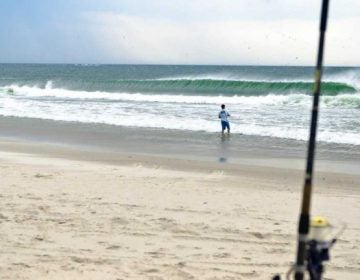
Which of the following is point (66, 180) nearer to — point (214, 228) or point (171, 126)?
point (214, 228)

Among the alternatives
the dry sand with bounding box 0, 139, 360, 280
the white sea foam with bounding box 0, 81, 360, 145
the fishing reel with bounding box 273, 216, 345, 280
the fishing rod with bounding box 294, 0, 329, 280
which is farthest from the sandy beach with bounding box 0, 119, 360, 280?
the white sea foam with bounding box 0, 81, 360, 145

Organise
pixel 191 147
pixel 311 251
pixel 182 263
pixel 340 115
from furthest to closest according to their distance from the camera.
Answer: pixel 340 115 < pixel 191 147 < pixel 182 263 < pixel 311 251

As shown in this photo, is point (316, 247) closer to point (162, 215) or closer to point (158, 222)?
point (158, 222)

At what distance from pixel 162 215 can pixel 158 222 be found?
38 cm

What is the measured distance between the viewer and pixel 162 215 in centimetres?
810

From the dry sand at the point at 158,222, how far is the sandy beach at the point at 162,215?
0.04 feet

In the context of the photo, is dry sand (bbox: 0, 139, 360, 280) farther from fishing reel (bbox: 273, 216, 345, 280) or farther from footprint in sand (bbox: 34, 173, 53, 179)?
fishing reel (bbox: 273, 216, 345, 280)

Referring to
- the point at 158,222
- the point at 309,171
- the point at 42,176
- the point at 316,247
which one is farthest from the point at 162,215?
the point at 309,171

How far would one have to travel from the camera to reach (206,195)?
9.59 meters

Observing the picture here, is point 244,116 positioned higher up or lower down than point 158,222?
higher up

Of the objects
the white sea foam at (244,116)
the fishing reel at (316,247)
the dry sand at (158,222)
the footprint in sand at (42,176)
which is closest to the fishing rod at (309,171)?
the fishing reel at (316,247)

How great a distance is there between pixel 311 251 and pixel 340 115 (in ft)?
79.7

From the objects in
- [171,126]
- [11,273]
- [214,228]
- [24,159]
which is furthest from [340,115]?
[11,273]

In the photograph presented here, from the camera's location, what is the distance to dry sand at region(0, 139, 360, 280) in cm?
612
